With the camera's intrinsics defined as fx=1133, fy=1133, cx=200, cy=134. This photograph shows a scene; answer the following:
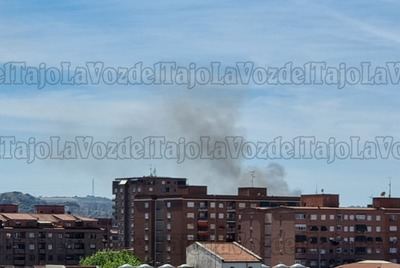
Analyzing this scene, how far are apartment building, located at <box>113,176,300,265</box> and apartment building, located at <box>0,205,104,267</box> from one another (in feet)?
20.8

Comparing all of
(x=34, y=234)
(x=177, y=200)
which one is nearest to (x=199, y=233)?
(x=177, y=200)

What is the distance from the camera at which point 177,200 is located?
79.4 m

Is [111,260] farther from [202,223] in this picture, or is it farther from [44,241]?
[44,241]

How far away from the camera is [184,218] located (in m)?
79.1

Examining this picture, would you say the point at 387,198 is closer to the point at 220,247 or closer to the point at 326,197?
the point at 326,197

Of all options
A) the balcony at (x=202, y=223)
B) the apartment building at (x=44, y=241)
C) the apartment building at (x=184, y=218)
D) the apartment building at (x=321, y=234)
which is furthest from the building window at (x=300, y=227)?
the apartment building at (x=44, y=241)

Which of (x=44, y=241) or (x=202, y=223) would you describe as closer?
(x=202, y=223)

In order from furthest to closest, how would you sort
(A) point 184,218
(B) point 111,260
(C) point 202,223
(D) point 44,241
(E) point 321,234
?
(D) point 44,241 < (C) point 202,223 < (A) point 184,218 < (E) point 321,234 < (B) point 111,260

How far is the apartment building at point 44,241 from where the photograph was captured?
8738 centimetres

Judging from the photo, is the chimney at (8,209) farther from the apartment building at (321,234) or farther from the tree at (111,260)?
the tree at (111,260)

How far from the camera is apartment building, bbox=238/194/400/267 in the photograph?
235 feet

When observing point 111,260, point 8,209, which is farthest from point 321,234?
point 8,209

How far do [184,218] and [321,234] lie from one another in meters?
11.0

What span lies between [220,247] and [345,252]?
65.0ft
